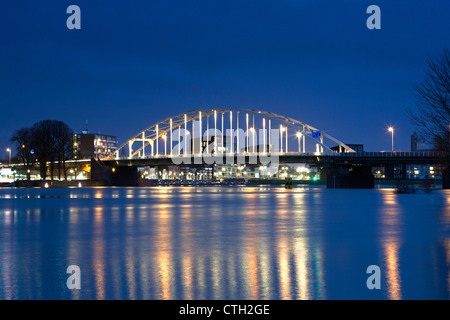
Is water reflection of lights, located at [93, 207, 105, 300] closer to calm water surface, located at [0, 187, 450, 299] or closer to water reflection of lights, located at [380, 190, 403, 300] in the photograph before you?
calm water surface, located at [0, 187, 450, 299]

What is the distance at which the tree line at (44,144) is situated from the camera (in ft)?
365

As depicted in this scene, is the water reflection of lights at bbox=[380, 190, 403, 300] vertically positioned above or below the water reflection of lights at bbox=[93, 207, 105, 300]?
below

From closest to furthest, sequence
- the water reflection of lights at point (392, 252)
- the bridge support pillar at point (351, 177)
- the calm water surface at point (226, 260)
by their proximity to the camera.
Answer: the calm water surface at point (226, 260) < the water reflection of lights at point (392, 252) < the bridge support pillar at point (351, 177)

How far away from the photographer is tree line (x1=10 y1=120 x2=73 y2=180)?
4380 inches

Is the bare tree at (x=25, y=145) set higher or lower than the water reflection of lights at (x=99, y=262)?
higher

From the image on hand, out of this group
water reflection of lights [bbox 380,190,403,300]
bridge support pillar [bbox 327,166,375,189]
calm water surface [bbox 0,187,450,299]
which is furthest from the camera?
bridge support pillar [bbox 327,166,375,189]

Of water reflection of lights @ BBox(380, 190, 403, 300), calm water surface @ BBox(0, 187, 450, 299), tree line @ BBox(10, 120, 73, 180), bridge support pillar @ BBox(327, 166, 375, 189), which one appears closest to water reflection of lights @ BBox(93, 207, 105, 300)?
calm water surface @ BBox(0, 187, 450, 299)

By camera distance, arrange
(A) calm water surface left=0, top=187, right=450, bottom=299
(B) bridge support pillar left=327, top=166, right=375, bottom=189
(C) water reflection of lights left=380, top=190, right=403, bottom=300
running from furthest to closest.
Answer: (B) bridge support pillar left=327, top=166, right=375, bottom=189, (C) water reflection of lights left=380, top=190, right=403, bottom=300, (A) calm water surface left=0, top=187, right=450, bottom=299

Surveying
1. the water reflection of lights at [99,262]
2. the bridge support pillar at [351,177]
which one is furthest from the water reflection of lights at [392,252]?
the bridge support pillar at [351,177]

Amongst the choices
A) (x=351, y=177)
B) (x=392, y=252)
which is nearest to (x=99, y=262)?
(x=392, y=252)

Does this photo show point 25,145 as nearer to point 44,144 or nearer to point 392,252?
point 44,144

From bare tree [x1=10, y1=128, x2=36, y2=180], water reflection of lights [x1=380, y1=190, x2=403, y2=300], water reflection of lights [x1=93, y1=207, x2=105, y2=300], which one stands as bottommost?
water reflection of lights [x1=380, y1=190, x2=403, y2=300]

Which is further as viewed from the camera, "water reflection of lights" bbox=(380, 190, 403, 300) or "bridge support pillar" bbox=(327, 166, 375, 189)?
"bridge support pillar" bbox=(327, 166, 375, 189)

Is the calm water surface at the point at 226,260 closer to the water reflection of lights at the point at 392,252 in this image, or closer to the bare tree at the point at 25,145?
the water reflection of lights at the point at 392,252
